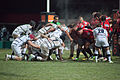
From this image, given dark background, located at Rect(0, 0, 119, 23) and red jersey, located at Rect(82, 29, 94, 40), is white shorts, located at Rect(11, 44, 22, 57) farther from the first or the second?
dark background, located at Rect(0, 0, 119, 23)

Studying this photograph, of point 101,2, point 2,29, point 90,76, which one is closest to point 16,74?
point 90,76

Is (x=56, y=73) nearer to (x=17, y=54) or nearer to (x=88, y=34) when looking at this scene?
(x=17, y=54)

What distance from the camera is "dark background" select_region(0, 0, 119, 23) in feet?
117

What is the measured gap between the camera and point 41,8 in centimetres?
3972

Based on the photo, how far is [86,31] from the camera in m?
15.2

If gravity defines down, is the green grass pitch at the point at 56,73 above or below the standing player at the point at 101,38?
below

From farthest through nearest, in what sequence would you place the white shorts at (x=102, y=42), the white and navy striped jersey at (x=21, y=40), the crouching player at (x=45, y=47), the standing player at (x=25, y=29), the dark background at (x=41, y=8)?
the dark background at (x=41, y=8) → the standing player at (x=25, y=29) → the white and navy striped jersey at (x=21, y=40) → the crouching player at (x=45, y=47) → the white shorts at (x=102, y=42)

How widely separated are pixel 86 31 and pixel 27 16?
24.2m

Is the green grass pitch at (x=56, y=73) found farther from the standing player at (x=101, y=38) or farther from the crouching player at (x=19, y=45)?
the crouching player at (x=19, y=45)

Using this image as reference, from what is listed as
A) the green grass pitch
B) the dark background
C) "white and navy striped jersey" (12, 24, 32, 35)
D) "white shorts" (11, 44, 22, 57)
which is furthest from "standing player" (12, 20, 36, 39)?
the dark background

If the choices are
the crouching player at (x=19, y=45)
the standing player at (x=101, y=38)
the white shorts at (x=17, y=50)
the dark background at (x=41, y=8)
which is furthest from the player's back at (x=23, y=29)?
the dark background at (x=41, y=8)

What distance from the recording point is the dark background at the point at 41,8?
35.6 m

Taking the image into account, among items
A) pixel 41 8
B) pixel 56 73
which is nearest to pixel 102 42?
pixel 56 73

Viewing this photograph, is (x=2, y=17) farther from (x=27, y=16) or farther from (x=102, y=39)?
(x=102, y=39)
